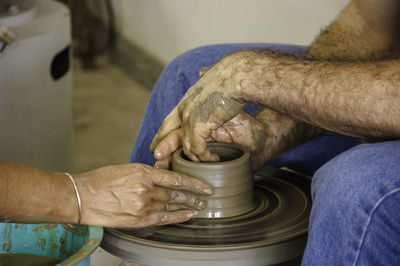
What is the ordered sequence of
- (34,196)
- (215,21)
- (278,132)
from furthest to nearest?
(215,21)
(278,132)
(34,196)

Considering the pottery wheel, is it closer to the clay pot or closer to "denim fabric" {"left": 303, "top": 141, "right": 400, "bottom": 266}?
the clay pot

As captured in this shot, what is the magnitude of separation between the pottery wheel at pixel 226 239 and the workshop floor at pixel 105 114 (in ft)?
5.59

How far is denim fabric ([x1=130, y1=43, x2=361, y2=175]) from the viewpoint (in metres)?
1.47

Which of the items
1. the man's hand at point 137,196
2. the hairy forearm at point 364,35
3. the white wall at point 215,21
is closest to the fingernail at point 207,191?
the man's hand at point 137,196

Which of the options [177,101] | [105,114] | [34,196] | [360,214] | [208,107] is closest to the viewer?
[360,214]

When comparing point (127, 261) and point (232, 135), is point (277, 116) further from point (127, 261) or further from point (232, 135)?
point (127, 261)

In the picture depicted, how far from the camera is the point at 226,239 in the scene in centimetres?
112

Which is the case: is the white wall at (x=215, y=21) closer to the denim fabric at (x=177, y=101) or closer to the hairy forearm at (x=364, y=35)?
the hairy forearm at (x=364, y=35)

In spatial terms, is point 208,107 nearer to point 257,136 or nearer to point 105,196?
point 257,136

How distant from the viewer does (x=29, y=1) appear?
237cm

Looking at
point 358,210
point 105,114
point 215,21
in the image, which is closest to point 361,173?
point 358,210

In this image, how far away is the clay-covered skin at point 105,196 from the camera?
1.01 meters

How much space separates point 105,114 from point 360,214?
2854 millimetres

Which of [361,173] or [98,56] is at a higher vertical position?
[361,173]
